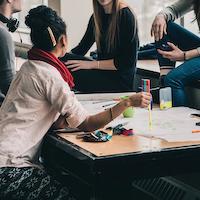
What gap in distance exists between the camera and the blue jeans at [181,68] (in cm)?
260

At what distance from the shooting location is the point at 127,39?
286 centimetres

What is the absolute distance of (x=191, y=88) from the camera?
273 centimetres

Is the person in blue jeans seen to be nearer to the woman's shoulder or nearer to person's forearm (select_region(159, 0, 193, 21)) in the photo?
person's forearm (select_region(159, 0, 193, 21))

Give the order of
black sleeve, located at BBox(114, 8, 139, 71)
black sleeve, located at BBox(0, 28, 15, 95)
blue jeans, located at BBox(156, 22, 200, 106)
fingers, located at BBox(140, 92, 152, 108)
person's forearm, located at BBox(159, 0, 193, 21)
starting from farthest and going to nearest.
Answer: black sleeve, located at BBox(114, 8, 139, 71) → person's forearm, located at BBox(159, 0, 193, 21) → blue jeans, located at BBox(156, 22, 200, 106) → black sleeve, located at BBox(0, 28, 15, 95) → fingers, located at BBox(140, 92, 152, 108)

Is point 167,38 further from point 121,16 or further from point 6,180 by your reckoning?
point 6,180

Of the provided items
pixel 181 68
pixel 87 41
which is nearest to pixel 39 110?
pixel 181 68

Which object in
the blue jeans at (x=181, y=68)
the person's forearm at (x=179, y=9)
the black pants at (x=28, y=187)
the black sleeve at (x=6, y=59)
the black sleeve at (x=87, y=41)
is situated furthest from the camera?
the black sleeve at (x=87, y=41)

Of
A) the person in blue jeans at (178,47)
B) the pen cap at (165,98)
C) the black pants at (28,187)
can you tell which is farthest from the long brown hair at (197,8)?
the black pants at (28,187)

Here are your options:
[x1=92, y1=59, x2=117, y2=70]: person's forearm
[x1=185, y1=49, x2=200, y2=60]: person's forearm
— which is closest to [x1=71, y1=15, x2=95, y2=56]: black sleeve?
[x1=92, y1=59, x2=117, y2=70]: person's forearm

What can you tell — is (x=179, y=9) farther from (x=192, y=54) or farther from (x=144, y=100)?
(x=144, y=100)

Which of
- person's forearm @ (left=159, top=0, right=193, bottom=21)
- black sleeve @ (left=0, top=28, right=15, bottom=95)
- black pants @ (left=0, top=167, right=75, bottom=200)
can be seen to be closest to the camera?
black pants @ (left=0, top=167, right=75, bottom=200)

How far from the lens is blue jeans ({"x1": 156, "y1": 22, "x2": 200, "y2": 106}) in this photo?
2.60m

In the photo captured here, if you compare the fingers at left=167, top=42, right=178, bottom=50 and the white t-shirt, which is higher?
the fingers at left=167, top=42, right=178, bottom=50

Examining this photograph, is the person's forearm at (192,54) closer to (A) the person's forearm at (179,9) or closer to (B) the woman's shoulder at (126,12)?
(A) the person's forearm at (179,9)
